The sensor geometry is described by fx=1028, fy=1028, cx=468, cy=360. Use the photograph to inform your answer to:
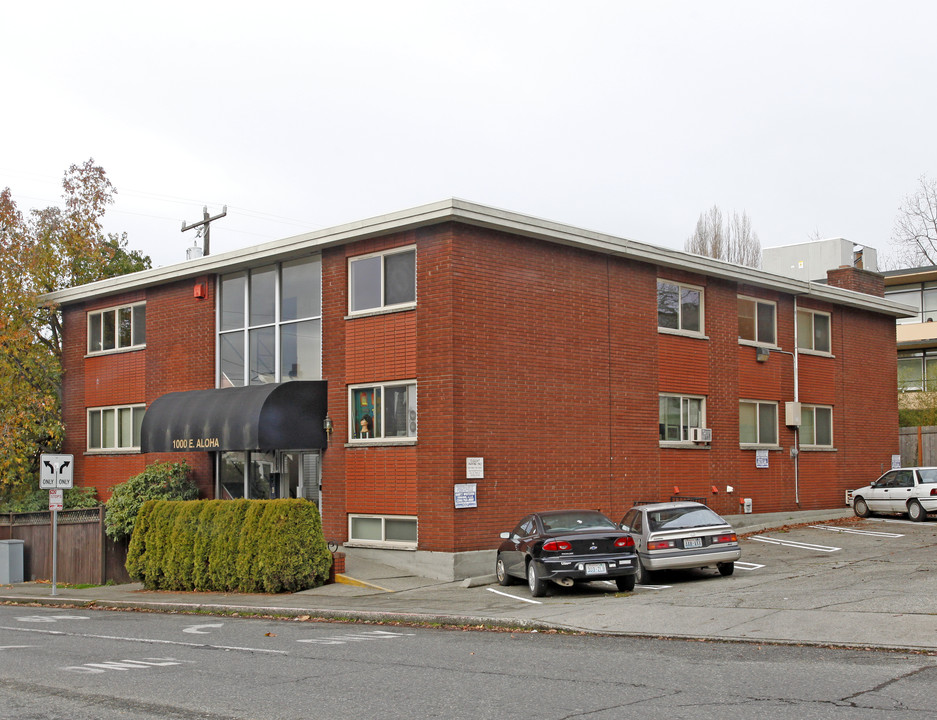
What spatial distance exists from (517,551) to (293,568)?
446 cm

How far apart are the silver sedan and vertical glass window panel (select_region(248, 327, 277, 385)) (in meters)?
10.1

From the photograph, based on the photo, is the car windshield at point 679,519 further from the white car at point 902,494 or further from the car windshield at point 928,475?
the car windshield at point 928,475

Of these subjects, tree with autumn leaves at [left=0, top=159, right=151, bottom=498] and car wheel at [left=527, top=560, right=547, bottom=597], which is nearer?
car wheel at [left=527, top=560, right=547, bottom=597]

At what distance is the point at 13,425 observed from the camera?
28.6m

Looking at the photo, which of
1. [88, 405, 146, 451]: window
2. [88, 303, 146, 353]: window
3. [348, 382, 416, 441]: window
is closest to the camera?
[348, 382, 416, 441]: window

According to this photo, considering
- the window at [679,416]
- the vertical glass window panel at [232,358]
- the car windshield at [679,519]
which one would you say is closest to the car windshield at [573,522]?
the car windshield at [679,519]

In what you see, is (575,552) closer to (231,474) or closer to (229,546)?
(229,546)

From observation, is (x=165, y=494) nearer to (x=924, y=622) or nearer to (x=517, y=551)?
(x=517, y=551)

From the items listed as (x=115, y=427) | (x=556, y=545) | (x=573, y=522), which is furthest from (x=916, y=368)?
(x=556, y=545)

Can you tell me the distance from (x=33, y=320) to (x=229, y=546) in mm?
14369

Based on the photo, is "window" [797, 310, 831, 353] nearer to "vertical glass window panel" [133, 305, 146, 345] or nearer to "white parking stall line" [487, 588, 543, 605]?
"white parking stall line" [487, 588, 543, 605]

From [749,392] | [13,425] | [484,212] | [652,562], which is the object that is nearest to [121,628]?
[652,562]

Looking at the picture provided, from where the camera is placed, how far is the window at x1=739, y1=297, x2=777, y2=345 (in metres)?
27.8

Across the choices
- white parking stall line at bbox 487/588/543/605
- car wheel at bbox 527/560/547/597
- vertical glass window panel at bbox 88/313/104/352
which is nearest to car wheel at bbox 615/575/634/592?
car wheel at bbox 527/560/547/597
